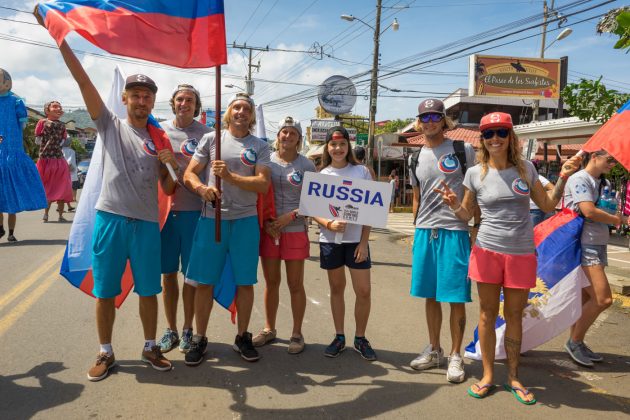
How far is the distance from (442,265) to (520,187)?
838 millimetres

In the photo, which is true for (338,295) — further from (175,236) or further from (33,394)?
(33,394)

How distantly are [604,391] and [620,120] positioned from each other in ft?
6.35

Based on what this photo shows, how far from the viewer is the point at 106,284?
353 centimetres

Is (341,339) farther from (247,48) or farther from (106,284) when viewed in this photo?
(247,48)

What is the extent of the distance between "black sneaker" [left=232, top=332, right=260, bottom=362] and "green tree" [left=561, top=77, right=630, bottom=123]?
184 inches

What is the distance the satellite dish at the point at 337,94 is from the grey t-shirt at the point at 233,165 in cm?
1522

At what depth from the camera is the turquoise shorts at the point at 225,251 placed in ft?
12.6

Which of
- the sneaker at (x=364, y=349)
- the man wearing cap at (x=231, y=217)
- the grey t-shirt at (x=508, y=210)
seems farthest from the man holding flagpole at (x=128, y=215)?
the grey t-shirt at (x=508, y=210)

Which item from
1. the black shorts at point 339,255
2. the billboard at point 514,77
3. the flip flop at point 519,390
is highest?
the billboard at point 514,77

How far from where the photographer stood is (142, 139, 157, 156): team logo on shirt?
3648 millimetres

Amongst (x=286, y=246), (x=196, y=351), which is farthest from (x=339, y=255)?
(x=196, y=351)

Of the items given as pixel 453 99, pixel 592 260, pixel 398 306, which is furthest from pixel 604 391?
pixel 453 99

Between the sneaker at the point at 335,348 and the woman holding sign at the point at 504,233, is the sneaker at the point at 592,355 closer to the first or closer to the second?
the woman holding sign at the point at 504,233

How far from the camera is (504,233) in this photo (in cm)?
343
